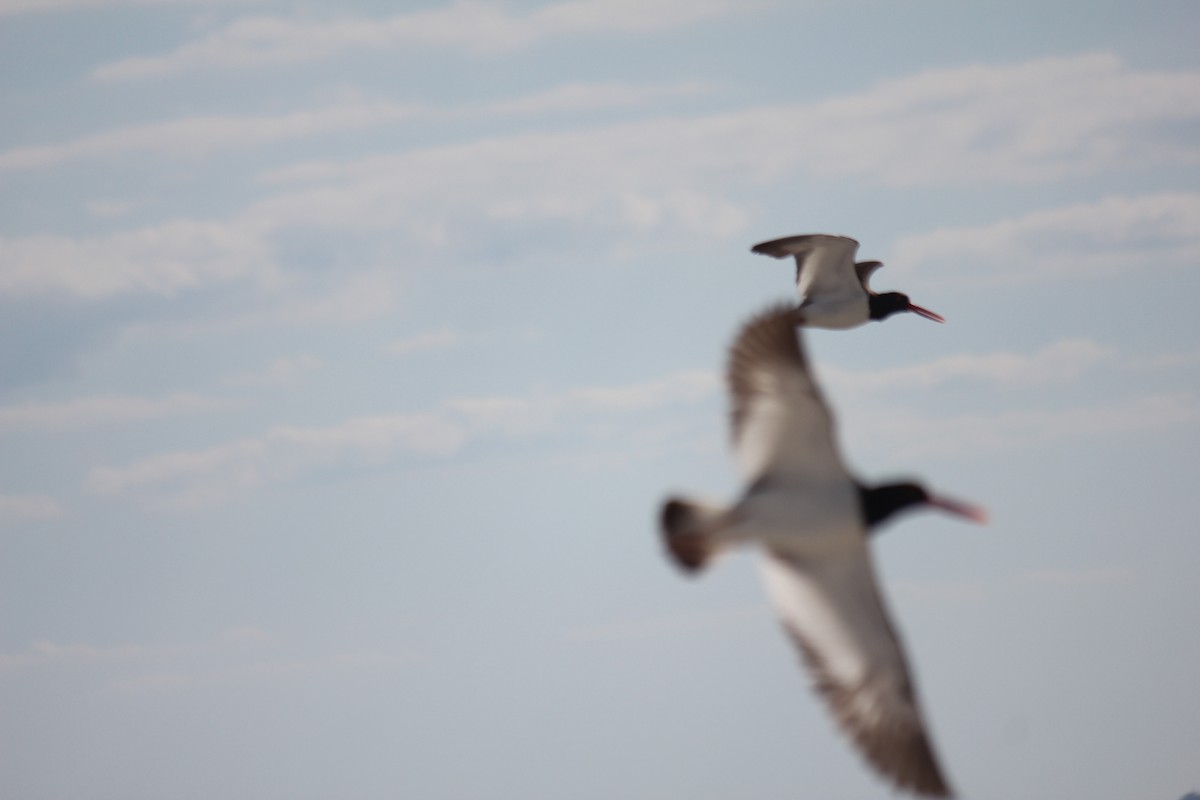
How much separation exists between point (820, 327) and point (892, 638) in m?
10.7

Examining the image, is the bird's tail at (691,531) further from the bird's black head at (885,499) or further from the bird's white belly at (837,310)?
the bird's white belly at (837,310)

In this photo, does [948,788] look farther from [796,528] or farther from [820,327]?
[820,327]

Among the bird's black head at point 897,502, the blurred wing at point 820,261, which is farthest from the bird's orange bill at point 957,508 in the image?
the blurred wing at point 820,261

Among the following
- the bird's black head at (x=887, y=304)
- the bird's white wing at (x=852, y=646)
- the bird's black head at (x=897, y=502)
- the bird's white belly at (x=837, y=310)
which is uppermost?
the bird's black head at (x=887, y=304)

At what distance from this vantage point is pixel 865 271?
22.7 meters

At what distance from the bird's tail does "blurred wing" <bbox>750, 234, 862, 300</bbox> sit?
10163mm

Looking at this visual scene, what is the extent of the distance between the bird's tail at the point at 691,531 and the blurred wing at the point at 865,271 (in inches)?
462

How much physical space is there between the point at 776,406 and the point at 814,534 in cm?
101

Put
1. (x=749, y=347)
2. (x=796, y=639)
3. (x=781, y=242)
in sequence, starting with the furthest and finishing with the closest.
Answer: (x=781, y=242)
(x=796, y=639)
(x=749, y=347)

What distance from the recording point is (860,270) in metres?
22.7

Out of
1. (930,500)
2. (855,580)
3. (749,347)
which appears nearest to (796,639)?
(855,580)

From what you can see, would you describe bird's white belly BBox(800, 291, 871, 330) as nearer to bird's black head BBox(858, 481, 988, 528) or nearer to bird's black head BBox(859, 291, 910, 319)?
bird's black head BBox(859, 291, 910, 319)

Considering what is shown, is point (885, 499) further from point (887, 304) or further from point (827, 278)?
point (887, 304)

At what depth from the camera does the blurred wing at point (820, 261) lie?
21.3m
